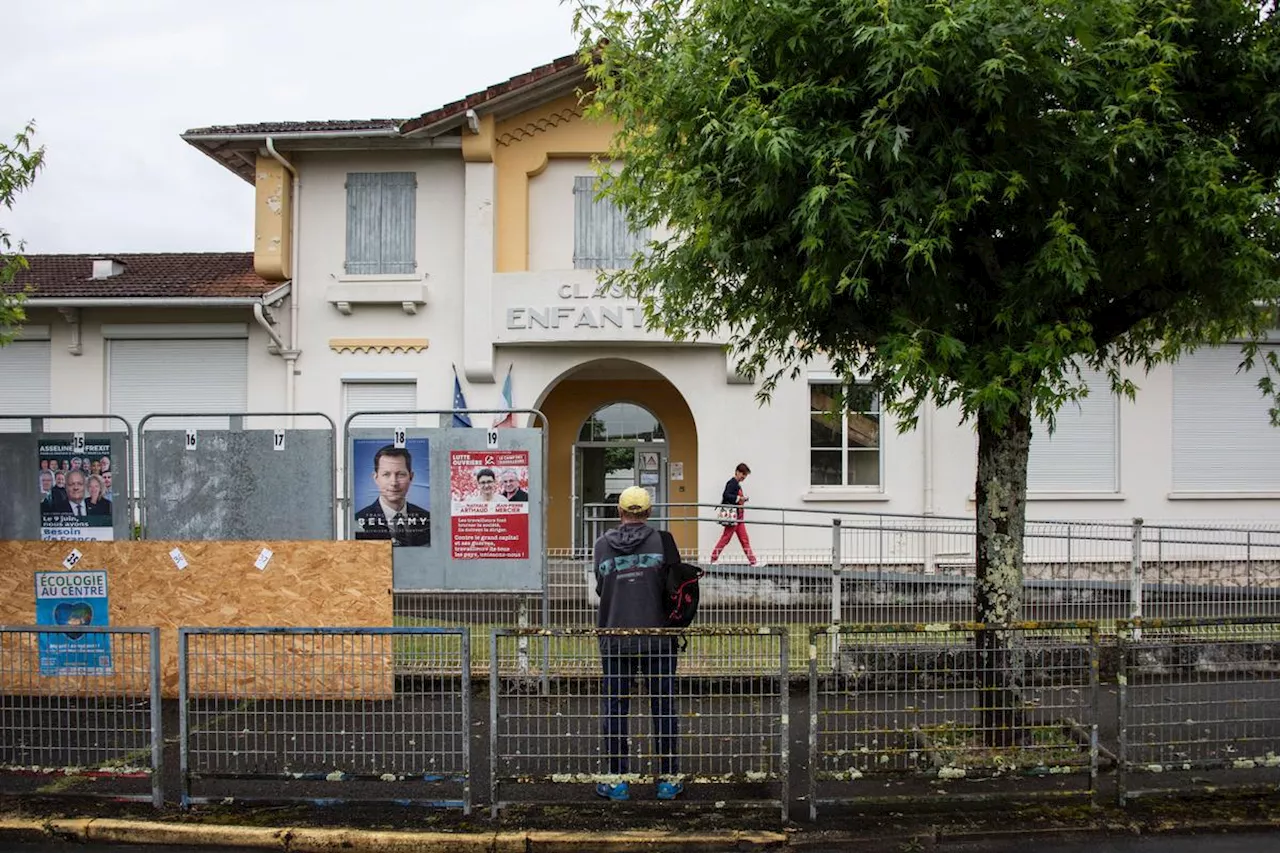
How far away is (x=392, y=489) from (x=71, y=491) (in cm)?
287

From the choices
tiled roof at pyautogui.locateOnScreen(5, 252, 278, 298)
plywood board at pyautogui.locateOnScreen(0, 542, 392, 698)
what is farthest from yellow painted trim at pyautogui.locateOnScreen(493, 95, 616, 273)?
plywood board at pyautogui.locateOnScreen(0, 542, 392, 698)

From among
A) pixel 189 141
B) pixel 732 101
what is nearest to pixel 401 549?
pixel 732 101

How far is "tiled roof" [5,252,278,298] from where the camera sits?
15766 mm

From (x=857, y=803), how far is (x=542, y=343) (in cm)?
1024

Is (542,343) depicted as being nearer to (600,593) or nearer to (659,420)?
(659,420)

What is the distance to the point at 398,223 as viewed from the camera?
16156 millimetres

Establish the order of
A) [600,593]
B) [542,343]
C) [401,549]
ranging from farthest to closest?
[542,343]
[401,549]
[600,593]

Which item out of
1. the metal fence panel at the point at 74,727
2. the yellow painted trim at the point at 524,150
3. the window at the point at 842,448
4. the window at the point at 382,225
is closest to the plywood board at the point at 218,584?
the metal fence panel at the point at 74,727

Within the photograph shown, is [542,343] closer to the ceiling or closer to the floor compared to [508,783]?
closer to the ceiling

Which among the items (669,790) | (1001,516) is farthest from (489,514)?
(1001,516)

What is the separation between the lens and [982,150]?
6.78 metres

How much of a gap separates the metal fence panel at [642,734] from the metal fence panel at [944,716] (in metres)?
0.35

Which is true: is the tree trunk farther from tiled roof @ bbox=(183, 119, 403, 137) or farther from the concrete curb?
tiled roof @ bbox=(183, 119, 403, 137)

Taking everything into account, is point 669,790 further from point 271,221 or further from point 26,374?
point 26,374
